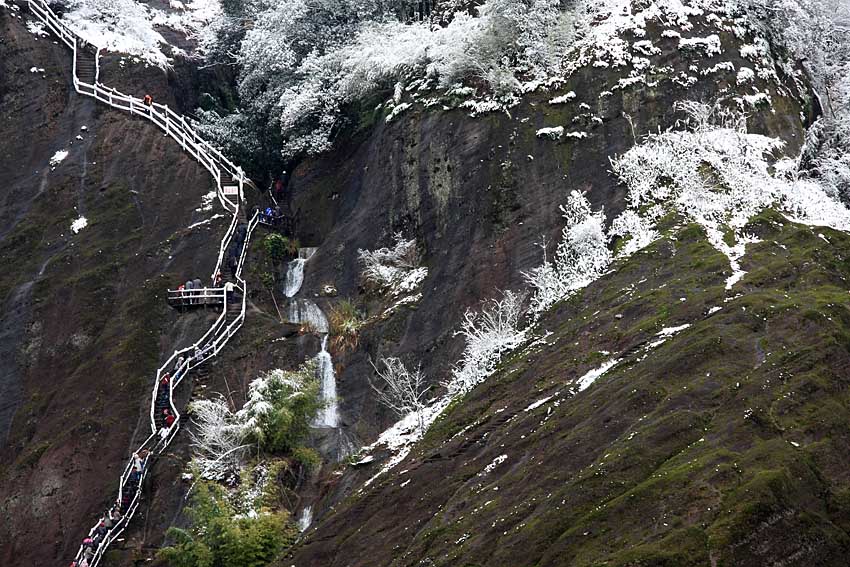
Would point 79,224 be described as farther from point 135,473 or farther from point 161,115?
point 135,473

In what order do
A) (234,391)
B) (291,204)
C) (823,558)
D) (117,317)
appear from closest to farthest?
(823,558) < (234,391) < (117,317) < (291,204)

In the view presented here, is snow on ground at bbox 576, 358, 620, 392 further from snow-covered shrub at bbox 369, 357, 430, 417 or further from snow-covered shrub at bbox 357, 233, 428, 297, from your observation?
snow-covered shrub at bbox 357, 233, 428, 297

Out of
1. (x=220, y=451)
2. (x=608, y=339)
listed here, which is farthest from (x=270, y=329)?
(x=608, y=339)

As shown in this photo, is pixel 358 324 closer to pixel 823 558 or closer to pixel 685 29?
pixel 685 29

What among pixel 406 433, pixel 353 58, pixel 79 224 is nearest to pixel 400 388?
pixel 406 433

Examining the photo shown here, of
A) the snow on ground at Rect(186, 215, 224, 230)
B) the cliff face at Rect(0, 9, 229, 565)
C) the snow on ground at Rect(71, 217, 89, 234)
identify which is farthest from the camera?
the snow on ground at Rect(71, 217, 89, 234)

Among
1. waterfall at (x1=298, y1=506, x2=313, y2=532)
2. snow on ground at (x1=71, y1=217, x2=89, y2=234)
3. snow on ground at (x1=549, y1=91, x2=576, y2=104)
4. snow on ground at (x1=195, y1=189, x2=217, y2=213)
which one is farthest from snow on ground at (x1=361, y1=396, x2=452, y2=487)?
snow on ground at (x1=71, y1=217, x2=89, y2=234)

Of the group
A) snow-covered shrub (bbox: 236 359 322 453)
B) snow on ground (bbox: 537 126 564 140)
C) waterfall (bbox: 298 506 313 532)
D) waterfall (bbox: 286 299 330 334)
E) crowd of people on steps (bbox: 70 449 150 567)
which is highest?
snow on ground (bbox: 537 126 564 140)

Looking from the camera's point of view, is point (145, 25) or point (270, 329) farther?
point (145, 25)
